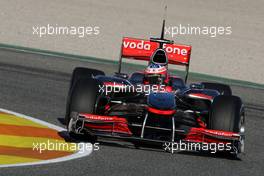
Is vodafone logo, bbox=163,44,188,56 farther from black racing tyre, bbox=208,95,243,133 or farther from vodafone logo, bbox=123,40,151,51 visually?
black racing tyre, bbox=208,95,243,133

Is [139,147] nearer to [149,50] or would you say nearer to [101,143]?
[101,143]

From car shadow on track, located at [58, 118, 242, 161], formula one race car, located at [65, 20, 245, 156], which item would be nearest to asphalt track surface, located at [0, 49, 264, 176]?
car shadow on track, located at [58, 118, 242, 161]

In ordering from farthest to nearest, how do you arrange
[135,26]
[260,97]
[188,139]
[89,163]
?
[135,26], [260,97], [188,139], [89,163]

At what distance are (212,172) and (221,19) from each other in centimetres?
1428

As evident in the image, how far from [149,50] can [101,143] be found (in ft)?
11.1

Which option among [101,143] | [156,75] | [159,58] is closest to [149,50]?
[159,58]

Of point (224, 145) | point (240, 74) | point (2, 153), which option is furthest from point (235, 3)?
point (2, 153)

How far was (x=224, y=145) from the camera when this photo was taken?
416 inches

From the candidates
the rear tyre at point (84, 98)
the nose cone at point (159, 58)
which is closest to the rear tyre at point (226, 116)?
the rear tyre at point (84, 98)

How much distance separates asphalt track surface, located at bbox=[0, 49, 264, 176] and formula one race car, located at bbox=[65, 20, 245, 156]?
22 centimetres

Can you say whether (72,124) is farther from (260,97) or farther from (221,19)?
(221,19)

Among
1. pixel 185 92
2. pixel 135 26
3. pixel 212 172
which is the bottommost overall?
pixel 212 172

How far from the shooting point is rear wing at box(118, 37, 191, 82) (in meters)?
13.9

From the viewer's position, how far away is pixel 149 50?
13.9 m
